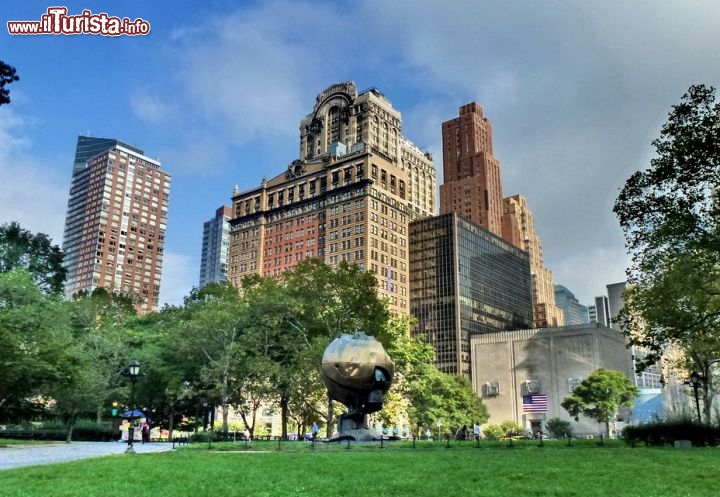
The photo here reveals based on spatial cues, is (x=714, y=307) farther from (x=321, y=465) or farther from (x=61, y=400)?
(x=61, y=400)

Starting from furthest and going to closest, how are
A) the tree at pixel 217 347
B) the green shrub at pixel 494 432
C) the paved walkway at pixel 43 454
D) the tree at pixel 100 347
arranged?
the green shrub at pixel 494 432
the tree at pixel 100 347
the tree at pixel 217 347
the paved walkway at pixel 43 454

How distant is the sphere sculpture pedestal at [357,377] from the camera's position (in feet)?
115

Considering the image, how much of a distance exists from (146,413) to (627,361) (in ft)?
308

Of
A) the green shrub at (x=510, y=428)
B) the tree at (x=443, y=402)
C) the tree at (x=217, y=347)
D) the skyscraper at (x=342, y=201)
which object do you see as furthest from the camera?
the skyscraper at (x=342, y=201)

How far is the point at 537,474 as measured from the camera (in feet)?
48.3

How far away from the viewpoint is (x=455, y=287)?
130 metres

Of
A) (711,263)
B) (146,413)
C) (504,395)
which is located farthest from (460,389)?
(711,263)

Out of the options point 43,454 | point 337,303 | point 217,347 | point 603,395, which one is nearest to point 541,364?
point 603,395

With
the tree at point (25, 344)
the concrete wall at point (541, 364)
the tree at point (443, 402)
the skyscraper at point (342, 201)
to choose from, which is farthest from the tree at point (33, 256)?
the concrete wall at point (541, 364)

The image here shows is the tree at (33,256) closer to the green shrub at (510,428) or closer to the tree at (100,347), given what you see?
the tree at (100,347)

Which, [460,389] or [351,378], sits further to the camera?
[460,389]

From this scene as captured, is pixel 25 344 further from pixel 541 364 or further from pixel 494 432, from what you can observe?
pixel 541 364

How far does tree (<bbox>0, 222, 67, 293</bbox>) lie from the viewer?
204ft

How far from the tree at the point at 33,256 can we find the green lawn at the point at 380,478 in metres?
51.1
